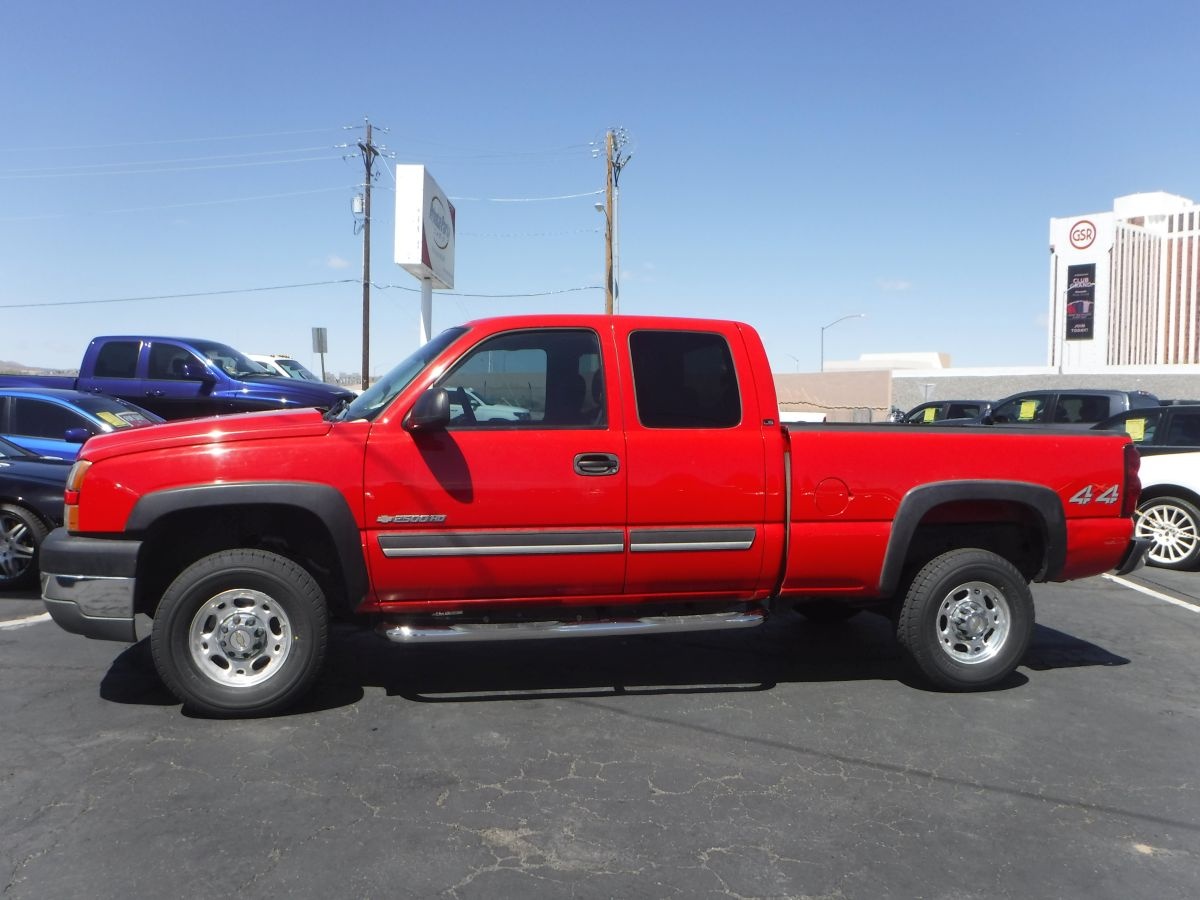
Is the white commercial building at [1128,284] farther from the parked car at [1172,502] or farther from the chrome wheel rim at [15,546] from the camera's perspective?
the chrome wheel rim at [15,546]

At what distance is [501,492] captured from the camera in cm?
466

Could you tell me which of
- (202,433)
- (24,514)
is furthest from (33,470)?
(202,433)

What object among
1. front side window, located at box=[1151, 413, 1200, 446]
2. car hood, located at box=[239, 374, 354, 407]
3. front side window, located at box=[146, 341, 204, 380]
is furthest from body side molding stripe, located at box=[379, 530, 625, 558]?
front side window, located at box=[146, 341, 204, 380]

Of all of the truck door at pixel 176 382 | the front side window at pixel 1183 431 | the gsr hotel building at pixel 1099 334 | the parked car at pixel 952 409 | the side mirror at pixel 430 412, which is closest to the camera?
the side mirror at pixel 430 412

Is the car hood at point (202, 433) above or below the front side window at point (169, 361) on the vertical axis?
below

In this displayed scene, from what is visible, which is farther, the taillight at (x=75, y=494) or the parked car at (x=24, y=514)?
the parked car at (x=24, y=514)

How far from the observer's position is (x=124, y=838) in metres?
3.46

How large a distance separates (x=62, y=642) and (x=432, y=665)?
2.48 metres

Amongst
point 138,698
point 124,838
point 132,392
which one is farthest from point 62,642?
point 132,392

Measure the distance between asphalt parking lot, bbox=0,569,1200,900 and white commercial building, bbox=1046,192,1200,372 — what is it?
90.3m

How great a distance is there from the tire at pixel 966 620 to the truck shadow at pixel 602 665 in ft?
0.79

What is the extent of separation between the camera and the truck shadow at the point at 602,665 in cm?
519

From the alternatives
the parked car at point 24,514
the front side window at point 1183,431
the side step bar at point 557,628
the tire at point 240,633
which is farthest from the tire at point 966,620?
the parked car at point 24,514

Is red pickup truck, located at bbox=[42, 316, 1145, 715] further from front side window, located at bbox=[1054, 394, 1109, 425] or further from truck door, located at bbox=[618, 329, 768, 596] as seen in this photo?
front side window, located at bbox=[1054, 394, 1109, 425]
